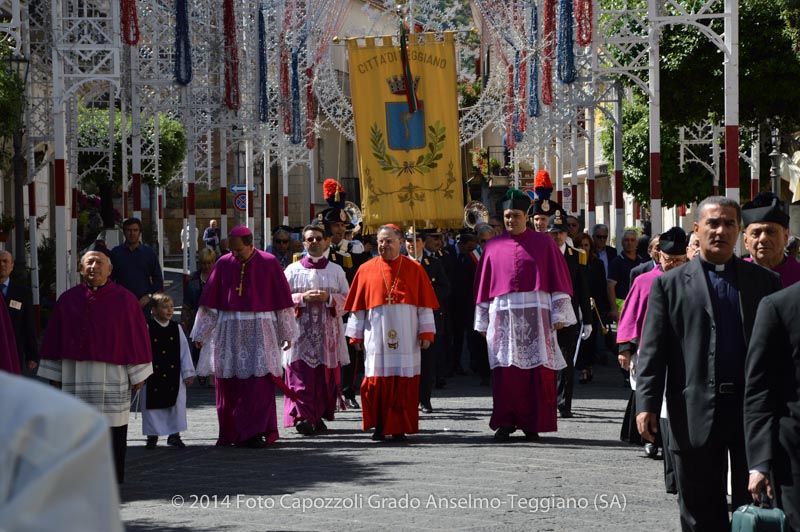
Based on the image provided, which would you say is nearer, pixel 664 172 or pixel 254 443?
pixel 254 443

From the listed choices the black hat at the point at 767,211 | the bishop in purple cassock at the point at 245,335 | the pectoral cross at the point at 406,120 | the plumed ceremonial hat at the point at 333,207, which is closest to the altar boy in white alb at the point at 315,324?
the bishop in purple cassock at the point at 245,335

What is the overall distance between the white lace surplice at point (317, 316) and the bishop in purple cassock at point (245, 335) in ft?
2.22

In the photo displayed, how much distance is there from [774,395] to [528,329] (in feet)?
21.3

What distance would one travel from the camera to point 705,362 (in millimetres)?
5598

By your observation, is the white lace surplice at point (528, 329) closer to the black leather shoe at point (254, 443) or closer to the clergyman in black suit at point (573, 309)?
the clergyman in black suit at point (573, 309)

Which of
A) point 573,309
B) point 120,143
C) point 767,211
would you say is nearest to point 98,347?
point 767,211

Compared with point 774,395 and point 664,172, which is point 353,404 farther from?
point 664,172

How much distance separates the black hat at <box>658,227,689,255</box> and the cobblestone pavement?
156 centimetres

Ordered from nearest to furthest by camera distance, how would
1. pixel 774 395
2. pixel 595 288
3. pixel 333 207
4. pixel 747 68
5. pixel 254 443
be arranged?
pixel 774 395, pixel 254 443, pixel 333 207, pixel 595 288, pixel 747 68

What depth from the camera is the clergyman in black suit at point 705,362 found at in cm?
556

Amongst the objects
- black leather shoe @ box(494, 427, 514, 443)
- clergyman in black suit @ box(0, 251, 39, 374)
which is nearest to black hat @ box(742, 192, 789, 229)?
black leather shoe @ box(494, 427, 514, 443)

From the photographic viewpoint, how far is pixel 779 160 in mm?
26016

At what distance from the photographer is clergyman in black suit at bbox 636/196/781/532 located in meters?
5.56

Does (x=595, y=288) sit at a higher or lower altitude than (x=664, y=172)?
lower
